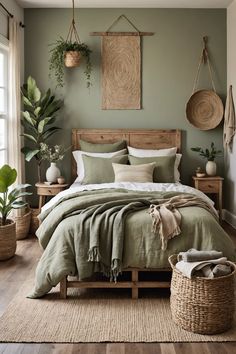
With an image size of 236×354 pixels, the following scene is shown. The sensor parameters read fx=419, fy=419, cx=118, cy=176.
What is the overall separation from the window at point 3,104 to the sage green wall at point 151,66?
67 centimetres

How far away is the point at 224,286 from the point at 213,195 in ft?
10.8

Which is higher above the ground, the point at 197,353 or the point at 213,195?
the point at 213,195

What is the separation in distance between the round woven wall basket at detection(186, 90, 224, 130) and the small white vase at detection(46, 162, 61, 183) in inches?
77.2

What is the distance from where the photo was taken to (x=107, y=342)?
8.65ft

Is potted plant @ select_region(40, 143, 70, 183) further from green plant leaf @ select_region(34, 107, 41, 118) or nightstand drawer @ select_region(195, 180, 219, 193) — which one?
nightstand drawer @ select_region(195, 180, 219, 193)

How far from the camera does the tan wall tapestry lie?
5.75 m

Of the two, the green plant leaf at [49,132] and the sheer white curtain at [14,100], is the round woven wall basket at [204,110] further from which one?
the sheer white curtain at [14,100]

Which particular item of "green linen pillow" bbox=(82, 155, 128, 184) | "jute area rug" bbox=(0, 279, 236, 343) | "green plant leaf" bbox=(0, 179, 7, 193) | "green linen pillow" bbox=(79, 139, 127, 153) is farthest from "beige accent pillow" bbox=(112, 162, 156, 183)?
"jute area rug" bbox=(0, 279, 236, 343)

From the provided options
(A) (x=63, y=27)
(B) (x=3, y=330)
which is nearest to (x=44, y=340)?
(B) (x=3, y=330)

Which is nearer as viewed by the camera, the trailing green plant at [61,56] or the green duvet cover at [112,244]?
the green duvet cover at [112,244]

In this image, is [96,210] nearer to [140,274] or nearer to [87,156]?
Result: [140,274]

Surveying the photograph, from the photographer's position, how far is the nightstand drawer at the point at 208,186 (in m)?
5.47

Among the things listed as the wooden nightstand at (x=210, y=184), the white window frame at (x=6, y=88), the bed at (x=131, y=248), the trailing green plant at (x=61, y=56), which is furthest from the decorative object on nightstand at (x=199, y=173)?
the white window frame at (x=6, y=88)

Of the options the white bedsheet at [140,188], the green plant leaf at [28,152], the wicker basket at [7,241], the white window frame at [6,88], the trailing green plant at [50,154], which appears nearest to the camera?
the wicker basket at [7,241]
